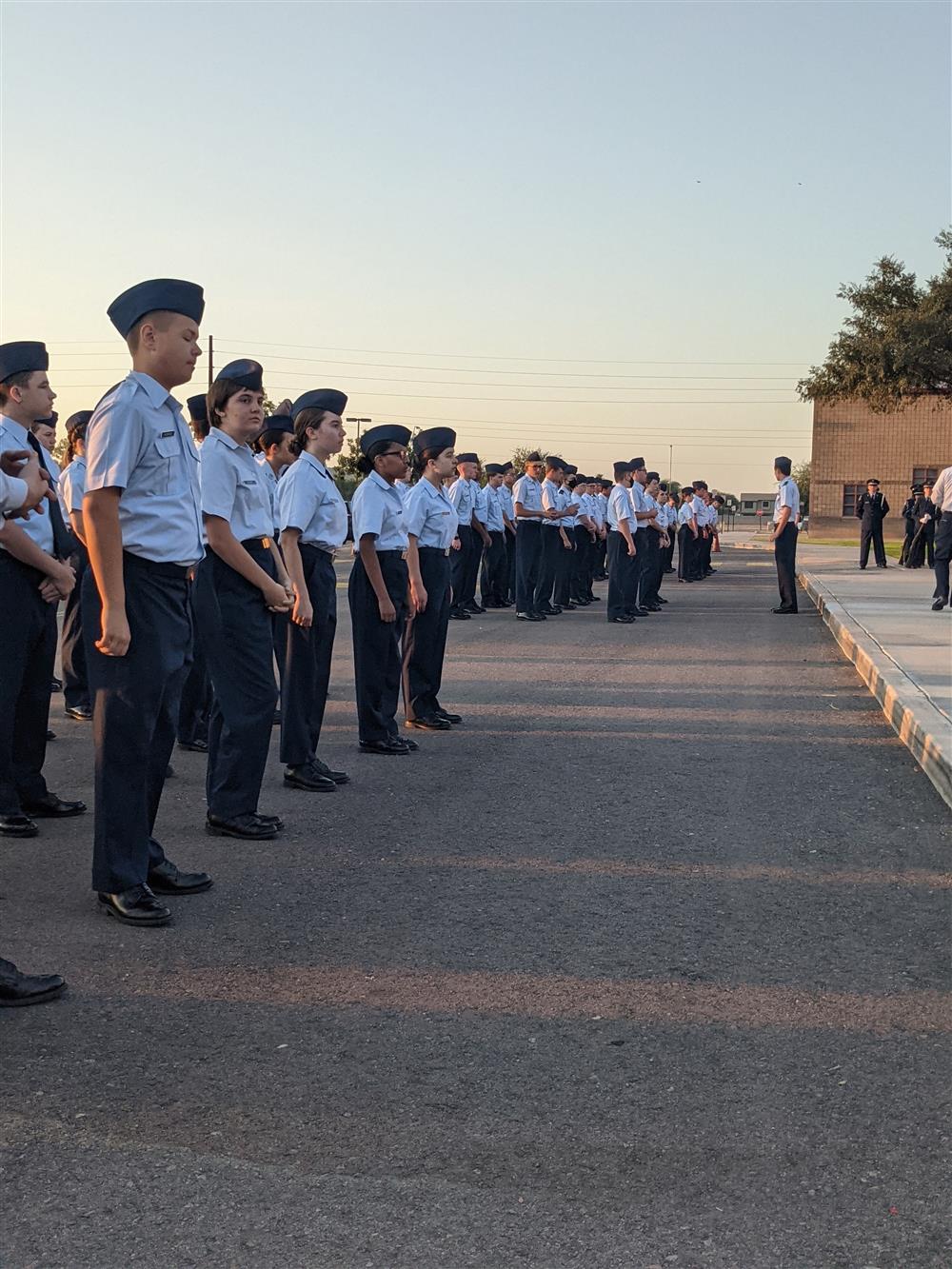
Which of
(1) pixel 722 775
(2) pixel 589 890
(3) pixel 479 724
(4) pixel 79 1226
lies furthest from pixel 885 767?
(4) pixel 79 1226

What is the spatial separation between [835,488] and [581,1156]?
63836mm

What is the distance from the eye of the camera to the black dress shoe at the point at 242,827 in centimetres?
671

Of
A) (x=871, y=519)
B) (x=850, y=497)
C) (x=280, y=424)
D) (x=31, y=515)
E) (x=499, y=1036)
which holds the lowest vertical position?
(x=499, y=1036)

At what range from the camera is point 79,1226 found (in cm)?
312

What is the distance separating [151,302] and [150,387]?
310 millimetres

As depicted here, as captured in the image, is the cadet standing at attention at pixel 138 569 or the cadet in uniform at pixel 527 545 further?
the cadet in uniform at pixel 527 545

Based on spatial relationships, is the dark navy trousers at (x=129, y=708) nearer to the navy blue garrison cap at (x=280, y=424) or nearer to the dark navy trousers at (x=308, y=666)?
the dark navy trousers at (x=308, y=666)

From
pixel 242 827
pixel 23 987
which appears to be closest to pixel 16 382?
pixel 242 827

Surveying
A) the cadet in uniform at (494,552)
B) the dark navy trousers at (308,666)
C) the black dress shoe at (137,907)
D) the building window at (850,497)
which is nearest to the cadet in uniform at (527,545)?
the cadet in uniform at (494,552)

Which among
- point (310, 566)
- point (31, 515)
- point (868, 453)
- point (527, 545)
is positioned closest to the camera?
point (31, 515)

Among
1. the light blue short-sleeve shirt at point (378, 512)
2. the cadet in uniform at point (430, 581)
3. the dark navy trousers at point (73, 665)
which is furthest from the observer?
the dark navy trousers at point (73, 665)

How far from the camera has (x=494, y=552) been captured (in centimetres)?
2223

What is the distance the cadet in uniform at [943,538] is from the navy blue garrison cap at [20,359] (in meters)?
13.8

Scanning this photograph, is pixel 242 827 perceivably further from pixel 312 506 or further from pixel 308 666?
pixel 312 506
